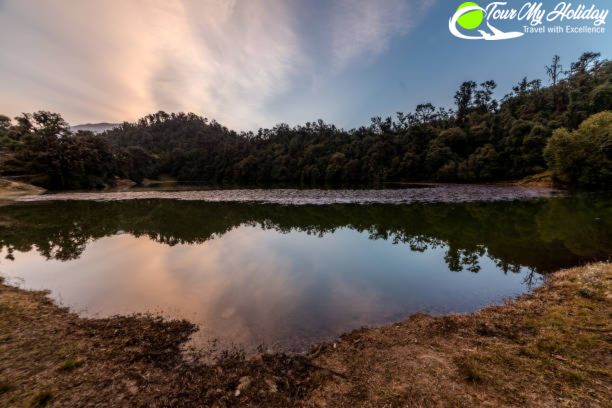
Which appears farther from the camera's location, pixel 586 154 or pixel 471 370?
pixel 586 154

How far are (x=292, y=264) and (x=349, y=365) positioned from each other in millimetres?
8565

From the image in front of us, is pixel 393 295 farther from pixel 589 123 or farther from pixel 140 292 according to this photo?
pixel 589 123

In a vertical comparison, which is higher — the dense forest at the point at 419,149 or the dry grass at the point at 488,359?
the dense forest at the point at 419,149

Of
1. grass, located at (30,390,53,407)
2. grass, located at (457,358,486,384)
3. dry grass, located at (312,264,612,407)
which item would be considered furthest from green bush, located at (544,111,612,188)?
grass, located at (30,390,53,407)

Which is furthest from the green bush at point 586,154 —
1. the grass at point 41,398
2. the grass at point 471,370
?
the grass at point 41,398

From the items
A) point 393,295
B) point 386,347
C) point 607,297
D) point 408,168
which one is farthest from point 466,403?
point 408,168

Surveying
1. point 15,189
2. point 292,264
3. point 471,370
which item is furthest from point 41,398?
point 15,189

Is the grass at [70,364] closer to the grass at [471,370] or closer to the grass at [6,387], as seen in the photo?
the grass at [6,387]

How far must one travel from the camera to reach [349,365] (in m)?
5.95

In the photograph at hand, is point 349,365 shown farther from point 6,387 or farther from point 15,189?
point 15,189

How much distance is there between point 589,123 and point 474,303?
68.6m

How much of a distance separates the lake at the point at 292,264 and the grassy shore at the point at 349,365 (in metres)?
1.07

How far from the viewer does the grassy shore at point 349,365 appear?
477 cm

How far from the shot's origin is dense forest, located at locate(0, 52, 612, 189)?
54688mm
